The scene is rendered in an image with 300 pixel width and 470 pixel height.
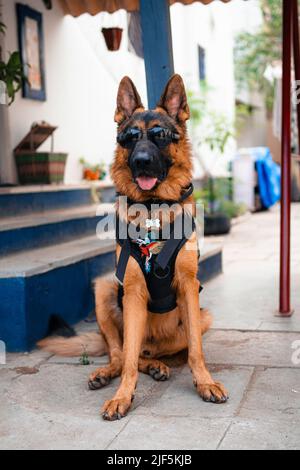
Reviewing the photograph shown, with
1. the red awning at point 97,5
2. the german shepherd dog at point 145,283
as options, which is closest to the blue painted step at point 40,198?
the red awning at point 97,5

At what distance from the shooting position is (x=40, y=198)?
6.44m

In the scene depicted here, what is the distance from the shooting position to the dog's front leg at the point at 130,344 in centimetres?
300

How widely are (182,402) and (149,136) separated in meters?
1.34

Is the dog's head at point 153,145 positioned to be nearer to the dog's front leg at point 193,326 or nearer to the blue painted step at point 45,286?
the dog's front leg at point 193,326

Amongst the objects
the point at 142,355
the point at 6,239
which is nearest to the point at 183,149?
the point at 142,355

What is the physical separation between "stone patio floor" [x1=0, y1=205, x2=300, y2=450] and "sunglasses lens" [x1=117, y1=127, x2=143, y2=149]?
4.22 feet

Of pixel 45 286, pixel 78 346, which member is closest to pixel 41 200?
pixel 45 286

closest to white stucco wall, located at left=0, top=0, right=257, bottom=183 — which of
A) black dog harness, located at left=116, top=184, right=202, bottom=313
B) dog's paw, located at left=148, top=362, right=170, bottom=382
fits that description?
black dog harness, located at left=116, top=184, right=202, bottom=313

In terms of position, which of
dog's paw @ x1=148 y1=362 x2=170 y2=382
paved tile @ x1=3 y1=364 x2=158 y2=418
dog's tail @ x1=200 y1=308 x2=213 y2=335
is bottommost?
paved tile @ x1=3 y1=364 x2=158 y2=418

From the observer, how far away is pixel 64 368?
3.82m

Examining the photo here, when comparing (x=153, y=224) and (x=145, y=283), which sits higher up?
(x=153, y=224)

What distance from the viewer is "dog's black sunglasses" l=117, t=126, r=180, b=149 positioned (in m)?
3.23

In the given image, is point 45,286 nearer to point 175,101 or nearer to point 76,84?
point 175,101

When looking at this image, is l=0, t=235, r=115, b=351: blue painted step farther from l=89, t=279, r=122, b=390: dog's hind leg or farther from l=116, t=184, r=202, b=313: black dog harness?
l=116, t=184, r=202, b=313: black dog harness
